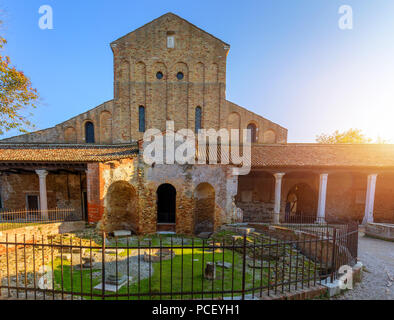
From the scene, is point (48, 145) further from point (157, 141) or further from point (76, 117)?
point (157, 141)

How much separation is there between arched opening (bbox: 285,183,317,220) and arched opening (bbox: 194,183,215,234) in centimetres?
732

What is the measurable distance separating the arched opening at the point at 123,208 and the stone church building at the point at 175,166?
0.22ft

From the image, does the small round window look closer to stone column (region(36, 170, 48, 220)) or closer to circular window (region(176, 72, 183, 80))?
circular window (region(176, 72, 183, 80))

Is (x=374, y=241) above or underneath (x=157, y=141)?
underneath

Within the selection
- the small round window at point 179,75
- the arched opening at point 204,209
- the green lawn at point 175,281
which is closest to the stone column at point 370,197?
the arched opening at point 204,209

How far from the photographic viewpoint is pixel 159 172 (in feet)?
38.4

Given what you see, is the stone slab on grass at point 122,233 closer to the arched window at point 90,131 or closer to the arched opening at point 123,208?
the arched opening at point 123,208

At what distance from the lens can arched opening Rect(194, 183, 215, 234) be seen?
12.7 m

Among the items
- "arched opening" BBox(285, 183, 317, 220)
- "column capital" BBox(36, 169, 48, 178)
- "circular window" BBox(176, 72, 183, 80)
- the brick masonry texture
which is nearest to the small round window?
"circular window" BBox(176, 72, 183, 80)

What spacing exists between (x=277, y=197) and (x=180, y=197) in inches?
277

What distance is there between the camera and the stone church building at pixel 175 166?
38.3ft
